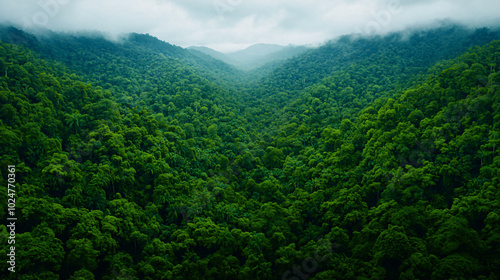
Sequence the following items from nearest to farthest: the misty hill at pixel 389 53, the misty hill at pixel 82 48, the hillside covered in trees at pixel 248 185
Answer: the hillside covered in trees at pixel 248 185 → the misty hill at pixel 82 48 → the misty hill at pixel 389 53

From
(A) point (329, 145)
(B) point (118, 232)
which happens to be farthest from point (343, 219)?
(B) point (118, 232)

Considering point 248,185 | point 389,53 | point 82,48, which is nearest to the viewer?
point 248,185

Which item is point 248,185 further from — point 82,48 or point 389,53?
point 389,53

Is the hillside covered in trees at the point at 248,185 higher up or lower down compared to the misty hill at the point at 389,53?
lower down

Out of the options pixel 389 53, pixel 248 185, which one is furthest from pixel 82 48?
pixel 389 53

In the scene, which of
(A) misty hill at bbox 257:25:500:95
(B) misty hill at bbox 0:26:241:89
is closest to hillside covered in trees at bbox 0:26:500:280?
(B) misty hill at bbox 0:26:241:89

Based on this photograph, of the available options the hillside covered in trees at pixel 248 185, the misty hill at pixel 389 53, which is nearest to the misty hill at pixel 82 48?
the hillside covered in trees at pixel 248 185

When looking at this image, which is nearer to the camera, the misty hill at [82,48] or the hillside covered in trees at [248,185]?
the hillside covered in trees at [248,185]

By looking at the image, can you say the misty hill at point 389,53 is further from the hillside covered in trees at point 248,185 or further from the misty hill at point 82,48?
the misty hill at point 82,48
